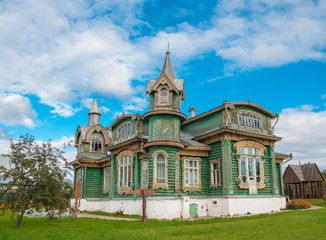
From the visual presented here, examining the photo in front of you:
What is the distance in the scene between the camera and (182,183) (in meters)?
21.4

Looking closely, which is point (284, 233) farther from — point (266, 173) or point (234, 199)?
point (266, 173)

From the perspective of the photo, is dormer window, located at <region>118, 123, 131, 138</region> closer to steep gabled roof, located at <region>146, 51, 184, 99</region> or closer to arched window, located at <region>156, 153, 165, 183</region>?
steep gabled roof, located at <region>146, 51, 184, 99</region>

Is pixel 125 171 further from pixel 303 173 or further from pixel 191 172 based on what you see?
pixel 303 173

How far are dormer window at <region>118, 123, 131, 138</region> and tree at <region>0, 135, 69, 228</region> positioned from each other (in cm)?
1109

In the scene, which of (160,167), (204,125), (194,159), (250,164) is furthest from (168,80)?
(250,164)

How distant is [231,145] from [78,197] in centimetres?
1736

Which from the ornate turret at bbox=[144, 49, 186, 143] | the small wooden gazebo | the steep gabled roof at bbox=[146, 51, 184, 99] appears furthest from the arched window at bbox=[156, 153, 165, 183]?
the small wooden gazebo

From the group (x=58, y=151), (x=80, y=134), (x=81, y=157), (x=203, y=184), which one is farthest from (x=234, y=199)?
(x=80, y=134)

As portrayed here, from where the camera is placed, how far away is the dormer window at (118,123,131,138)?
2614cm

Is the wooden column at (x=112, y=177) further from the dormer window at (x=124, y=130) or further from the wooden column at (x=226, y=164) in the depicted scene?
the wooden column at (x=226, y=164)

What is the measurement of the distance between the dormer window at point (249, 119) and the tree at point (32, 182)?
13.2 meters

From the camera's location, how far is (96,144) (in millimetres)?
33281

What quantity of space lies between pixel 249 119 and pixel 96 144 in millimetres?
16546

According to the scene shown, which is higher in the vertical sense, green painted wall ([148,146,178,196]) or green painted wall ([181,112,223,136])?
green painted wall ([181,112,223,136])
